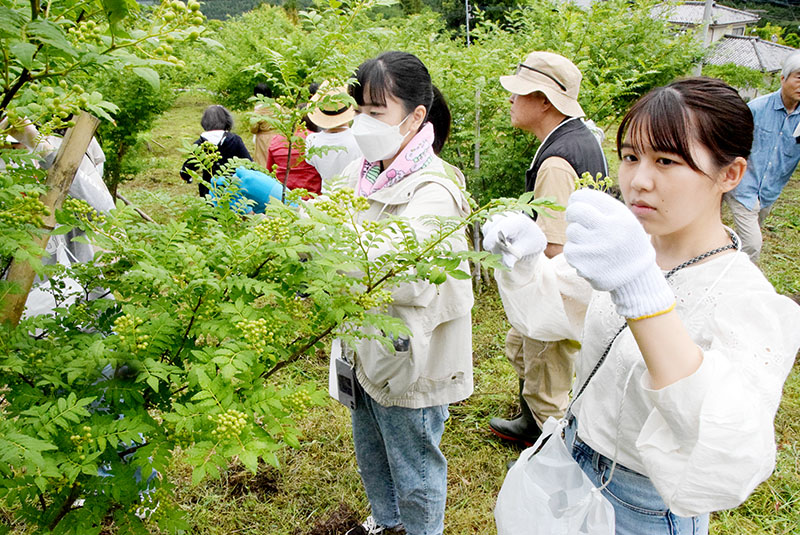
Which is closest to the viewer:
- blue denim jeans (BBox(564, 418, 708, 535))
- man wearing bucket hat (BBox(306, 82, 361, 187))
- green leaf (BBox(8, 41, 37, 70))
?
green leaf (BBox(8, 41, 37, 70))

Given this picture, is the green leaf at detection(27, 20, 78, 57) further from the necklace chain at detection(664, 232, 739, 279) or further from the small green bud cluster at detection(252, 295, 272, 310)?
the necklace chain at detection(664, 232, 739, 279)

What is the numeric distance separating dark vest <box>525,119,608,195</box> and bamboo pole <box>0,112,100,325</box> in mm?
2241

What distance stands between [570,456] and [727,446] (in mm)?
549

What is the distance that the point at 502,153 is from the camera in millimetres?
5113

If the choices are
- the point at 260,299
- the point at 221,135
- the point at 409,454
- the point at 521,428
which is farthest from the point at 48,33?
the point at 221,135

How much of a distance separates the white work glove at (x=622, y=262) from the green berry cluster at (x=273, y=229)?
69cm

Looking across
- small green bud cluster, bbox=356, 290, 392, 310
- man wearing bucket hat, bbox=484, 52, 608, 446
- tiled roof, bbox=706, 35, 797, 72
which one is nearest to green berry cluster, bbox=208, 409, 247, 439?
small green bud cluster, bbox=356, 290, 392, 310

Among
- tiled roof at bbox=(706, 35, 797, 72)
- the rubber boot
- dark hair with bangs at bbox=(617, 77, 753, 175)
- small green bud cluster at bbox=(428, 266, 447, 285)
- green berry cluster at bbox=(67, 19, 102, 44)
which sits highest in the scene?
green berry cluster at bbox=(67, 19, 102, 44)

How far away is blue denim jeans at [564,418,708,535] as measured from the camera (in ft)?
4.71

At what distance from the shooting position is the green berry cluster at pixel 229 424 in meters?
1.11

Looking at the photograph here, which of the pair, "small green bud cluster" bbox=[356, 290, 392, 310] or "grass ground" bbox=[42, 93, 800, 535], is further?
"grass ground" bbox=[42, 93, 800, 535]

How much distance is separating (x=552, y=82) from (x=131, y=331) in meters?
2.69

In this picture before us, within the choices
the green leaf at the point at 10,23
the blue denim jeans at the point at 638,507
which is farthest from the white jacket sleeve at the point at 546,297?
the green leaf at the point at 10,23

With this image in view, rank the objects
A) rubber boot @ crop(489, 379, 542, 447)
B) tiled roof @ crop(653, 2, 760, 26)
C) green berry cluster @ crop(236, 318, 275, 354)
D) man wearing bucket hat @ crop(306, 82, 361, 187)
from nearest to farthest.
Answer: green berry cluster @ crop(236, 318, 275, 354)
rubber boot @ crop(489, 379, 542, 447)
man wearing bucket hat @ crop(306, 82, 361, 187)
tiled roof @ crop(653, 2, 760, 26)
